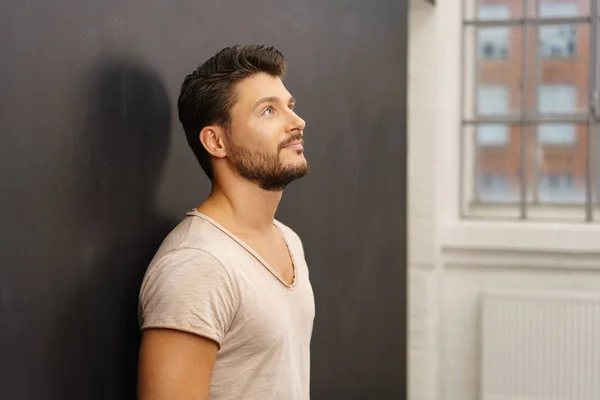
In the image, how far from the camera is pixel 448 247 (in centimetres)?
427

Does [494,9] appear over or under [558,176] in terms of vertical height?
over

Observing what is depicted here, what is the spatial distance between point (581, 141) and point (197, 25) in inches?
121

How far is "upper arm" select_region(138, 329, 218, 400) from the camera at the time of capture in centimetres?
140

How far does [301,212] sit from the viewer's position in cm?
239

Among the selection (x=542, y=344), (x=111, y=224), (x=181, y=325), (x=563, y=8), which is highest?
(x=563, y=8)

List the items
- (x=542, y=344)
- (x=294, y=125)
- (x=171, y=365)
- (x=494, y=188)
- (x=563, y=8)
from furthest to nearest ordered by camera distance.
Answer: (x=494, y=188)
(x=563, y=8)
(x=542, y=344)
(x=294, y=125)
(x=171, y=365)

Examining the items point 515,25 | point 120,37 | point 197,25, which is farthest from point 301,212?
point 515,25

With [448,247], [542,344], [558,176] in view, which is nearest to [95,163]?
[448,247]

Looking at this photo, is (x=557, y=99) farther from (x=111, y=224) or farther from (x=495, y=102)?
(x=111, y=224)

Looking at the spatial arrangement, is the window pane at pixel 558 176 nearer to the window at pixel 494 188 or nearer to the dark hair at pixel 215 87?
the window at pixel 494 188

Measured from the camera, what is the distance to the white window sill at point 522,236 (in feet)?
13.5

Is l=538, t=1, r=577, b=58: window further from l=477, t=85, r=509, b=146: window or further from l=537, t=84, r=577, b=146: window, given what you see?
l=477, t=85, r=509, b=146: window

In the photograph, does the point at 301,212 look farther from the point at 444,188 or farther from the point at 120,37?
the point at 444,188

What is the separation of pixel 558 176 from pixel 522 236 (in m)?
0.51
